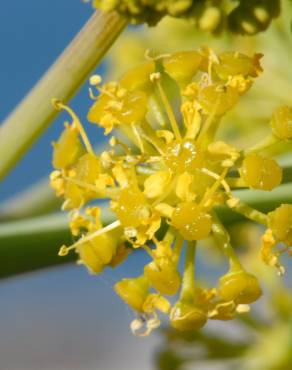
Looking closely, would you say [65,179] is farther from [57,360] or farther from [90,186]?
[57,360]

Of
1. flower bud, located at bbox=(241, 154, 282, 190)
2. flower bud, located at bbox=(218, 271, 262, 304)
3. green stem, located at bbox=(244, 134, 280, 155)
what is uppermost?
green stem, located at bbox=(244, 134, 280, 155)

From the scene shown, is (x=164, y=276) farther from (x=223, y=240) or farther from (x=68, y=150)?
(x=68, y=150)

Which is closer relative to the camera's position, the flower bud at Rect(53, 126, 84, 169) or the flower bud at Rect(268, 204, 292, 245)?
the flower bud at Rect(268, 204, 292, 245)

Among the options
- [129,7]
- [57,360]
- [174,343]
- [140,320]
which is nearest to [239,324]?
[174,343]

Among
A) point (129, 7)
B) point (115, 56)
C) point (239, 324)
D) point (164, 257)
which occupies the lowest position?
point (239, 324)

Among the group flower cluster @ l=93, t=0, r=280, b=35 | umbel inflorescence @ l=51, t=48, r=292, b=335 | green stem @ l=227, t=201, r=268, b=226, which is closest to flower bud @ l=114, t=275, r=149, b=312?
umbel inflorescence @ l=51, t=48, r=292, b=335

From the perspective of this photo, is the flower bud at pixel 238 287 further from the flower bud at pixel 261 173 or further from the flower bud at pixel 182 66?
Result: the flower bud at pixel 182 66

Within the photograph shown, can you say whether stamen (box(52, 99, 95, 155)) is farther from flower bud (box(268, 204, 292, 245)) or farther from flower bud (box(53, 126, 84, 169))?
flower bud (box(268, 204, 292, 245))
